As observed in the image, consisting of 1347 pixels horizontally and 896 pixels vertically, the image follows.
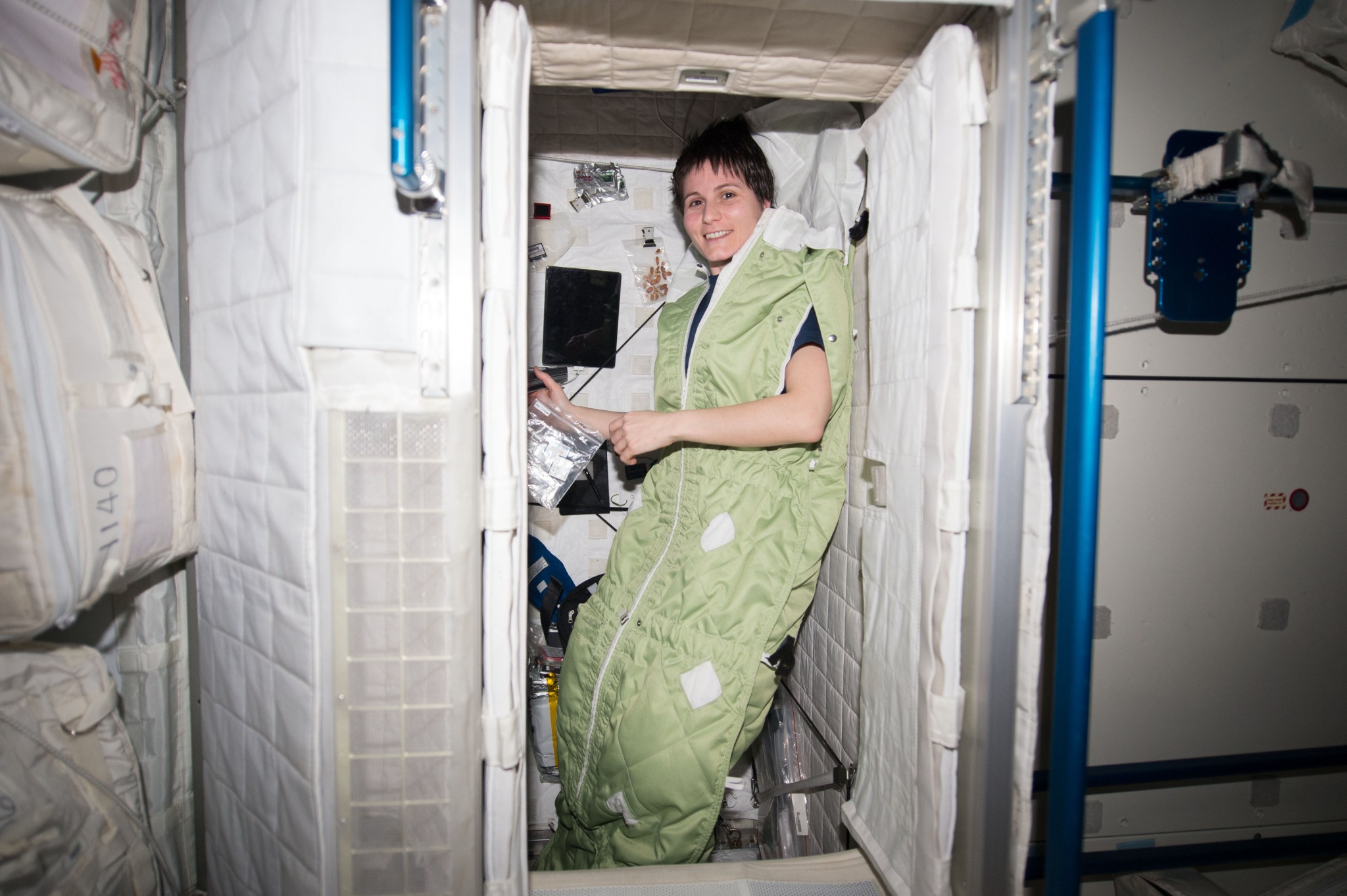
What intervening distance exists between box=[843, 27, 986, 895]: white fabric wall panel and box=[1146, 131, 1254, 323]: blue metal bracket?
523 millimetres

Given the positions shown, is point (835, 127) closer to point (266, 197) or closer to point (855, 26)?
point (855, 26)

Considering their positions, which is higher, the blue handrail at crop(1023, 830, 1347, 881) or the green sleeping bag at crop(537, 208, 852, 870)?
the green sleeping bag at crop(537, 208, 852, 870)

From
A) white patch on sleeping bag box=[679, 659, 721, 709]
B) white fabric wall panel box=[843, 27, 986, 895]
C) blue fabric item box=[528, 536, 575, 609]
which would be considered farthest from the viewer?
blue fabric item box=[528, 536, 575, 609]

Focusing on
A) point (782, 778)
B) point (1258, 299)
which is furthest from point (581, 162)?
point (782, 778)

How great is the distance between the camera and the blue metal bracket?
1110 millimetres

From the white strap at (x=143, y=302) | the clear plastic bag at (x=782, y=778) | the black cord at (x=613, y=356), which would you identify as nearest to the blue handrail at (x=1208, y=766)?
the clear plastic bag at (x=782, y=778)

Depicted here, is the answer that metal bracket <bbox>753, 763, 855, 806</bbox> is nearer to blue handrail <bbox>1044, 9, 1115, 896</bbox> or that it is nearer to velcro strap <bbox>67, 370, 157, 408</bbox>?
blue handrail <bbox>1044, 9, 1115, 896</bbox>

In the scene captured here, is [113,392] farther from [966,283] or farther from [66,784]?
[966,283]

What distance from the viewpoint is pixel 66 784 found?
87 centimetres

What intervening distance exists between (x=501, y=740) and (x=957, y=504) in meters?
0.79

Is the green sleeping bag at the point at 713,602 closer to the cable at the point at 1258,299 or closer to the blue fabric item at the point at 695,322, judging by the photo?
the blue fabric item at the point at 695,322

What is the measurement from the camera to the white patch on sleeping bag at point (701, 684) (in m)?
1.21

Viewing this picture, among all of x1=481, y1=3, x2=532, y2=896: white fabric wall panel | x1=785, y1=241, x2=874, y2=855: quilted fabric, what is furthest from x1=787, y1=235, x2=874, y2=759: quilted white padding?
x1=481, y1=3, x2=532, y2=896: white fabric wall panel

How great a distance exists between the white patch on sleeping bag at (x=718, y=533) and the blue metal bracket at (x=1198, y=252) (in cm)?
98
